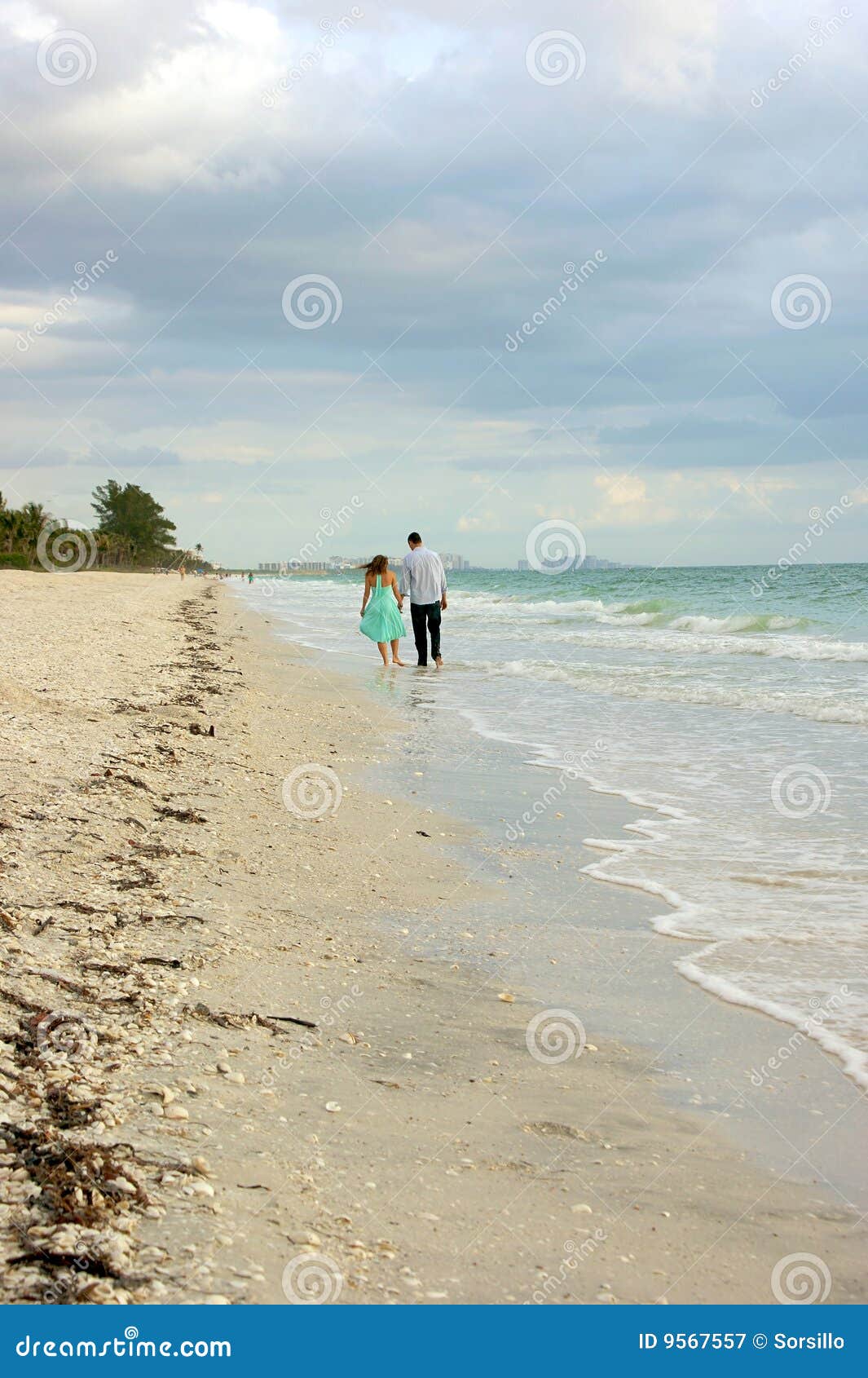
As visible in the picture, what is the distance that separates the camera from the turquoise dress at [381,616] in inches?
737

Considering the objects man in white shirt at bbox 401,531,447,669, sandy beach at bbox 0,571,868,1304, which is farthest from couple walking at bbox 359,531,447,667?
sandy beach at bbox 0,571,868,1304

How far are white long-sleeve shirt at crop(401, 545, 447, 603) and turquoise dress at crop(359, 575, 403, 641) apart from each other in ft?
1.14

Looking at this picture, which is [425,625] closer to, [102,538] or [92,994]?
[92,994]

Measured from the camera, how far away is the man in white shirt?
1848cm

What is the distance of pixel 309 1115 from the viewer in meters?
3.12

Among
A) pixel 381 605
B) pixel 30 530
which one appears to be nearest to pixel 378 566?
pixel 381 605

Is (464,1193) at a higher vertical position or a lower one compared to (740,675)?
lower

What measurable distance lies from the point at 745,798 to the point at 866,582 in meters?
50.9

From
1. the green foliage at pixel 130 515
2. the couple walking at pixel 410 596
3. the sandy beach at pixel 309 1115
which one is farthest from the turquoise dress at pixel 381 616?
the green foliage at pixel 130 515

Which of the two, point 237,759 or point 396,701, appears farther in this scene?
point 396,701

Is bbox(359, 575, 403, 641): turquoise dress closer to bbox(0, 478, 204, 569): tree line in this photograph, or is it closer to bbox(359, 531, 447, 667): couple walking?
bbox(359, 531, 447, 667): couple walking
